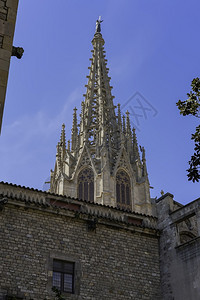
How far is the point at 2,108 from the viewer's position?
9.56 metres

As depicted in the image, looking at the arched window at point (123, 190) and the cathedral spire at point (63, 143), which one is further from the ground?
the cathedral spire at point (63, 143)

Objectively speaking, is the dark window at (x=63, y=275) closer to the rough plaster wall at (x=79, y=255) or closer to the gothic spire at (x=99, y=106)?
the rough plaster wall at (x=79, y=255)

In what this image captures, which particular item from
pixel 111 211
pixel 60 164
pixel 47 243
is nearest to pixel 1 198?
pixel 47 243

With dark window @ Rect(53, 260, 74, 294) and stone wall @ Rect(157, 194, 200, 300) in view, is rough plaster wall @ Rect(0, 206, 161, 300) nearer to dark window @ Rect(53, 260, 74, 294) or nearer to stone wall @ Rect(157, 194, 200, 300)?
dark window @ Rect(53, 260, 74, 294)

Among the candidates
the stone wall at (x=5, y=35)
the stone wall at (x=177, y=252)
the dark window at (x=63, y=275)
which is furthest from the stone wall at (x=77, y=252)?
the stone wall at (x=5, y=35)

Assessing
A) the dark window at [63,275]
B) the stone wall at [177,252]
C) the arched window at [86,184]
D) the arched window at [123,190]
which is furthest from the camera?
the arched window at [123,190]

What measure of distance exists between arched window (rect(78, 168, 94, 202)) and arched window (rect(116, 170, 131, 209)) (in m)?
2.12

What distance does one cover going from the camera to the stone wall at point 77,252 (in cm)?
1647

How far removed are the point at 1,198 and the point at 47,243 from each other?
2317 mm

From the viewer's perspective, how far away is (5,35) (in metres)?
10.3

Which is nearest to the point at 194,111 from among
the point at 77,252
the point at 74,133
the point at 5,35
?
the point at 5,35

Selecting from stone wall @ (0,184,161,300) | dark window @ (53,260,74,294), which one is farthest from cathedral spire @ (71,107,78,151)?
dark window @ (53,260,74,294)

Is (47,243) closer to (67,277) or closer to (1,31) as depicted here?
(67,277)

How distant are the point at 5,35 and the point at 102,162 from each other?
2810cm
